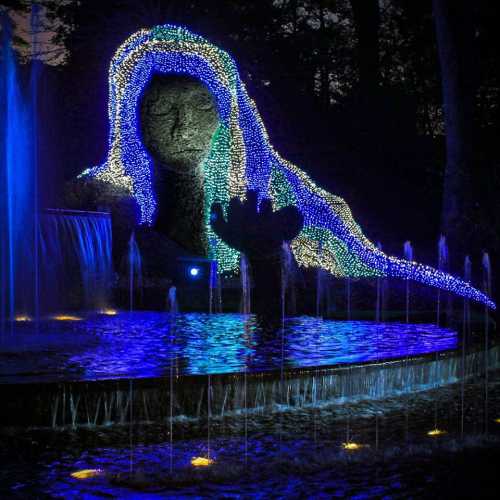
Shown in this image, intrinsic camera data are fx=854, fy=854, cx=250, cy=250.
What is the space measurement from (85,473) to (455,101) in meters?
14.2

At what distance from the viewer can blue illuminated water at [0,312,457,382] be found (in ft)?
19.3

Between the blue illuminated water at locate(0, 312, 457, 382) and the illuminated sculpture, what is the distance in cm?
357

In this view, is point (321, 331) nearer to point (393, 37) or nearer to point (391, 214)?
point (391, 214)

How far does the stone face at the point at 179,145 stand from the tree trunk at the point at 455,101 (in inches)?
220

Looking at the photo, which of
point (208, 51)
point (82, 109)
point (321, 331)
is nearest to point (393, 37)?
point (82, 109)

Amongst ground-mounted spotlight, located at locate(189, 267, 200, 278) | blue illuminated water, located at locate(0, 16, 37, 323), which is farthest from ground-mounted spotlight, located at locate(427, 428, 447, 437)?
ground-mounted spotlight, located at locate(189, 267, 200, 278)

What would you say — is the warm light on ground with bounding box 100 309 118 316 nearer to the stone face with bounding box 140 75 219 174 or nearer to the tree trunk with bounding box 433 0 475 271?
the stone face with bounding box 140 75 219 174

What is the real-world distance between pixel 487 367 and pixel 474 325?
8.12 feet

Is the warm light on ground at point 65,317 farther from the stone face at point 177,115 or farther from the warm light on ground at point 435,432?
the warm light on ground at point 435,432

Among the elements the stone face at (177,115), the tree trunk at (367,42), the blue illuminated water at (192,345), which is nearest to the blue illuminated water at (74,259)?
the blue illuminated water at (192,345)

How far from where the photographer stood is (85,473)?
4.29 metres

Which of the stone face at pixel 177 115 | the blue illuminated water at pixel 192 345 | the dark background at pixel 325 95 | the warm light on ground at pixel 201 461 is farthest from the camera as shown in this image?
the dark background at pixel 325 95

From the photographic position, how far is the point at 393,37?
2691 centimetres

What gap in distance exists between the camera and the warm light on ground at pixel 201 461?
4.47 m
